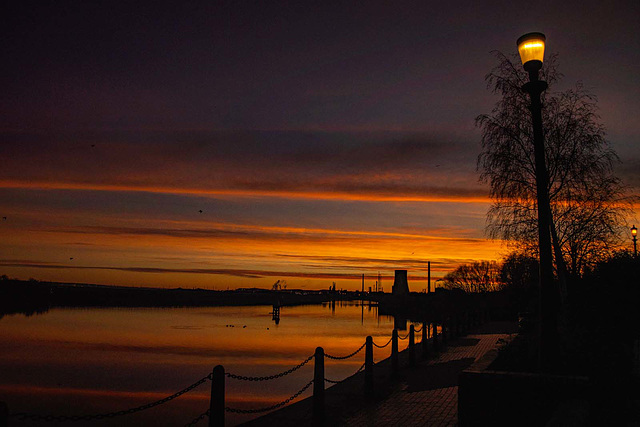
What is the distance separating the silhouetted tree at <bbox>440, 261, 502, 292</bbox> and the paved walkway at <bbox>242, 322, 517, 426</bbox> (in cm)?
9895

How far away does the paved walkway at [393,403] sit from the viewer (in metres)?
10.2

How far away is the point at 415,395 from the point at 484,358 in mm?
3053

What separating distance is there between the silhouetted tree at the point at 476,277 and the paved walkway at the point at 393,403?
325 ft

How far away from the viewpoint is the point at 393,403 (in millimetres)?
11859

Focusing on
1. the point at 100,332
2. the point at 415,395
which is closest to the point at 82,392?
the point at 415,395

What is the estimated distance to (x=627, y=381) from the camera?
10.6 meters

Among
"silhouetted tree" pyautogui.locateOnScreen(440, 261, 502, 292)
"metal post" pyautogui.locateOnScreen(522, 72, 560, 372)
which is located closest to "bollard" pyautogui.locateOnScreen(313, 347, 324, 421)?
"metal post" pyautogui.locateOnScreen(522, 72, 560, 372)

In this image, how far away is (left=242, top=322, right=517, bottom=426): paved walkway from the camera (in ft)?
33.4

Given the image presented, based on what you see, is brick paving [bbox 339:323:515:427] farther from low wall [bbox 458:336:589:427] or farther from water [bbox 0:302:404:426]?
water [bbox 0:302:404:426]

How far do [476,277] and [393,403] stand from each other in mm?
114378

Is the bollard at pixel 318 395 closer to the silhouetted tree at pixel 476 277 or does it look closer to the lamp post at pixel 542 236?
the lamp post at pixel 542 236

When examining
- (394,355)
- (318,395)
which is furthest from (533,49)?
(394,355)

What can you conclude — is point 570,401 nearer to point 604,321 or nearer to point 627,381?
point 627,381

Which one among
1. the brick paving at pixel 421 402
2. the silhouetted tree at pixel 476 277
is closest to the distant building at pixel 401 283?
the silhouetted tree at pixel 476 277
